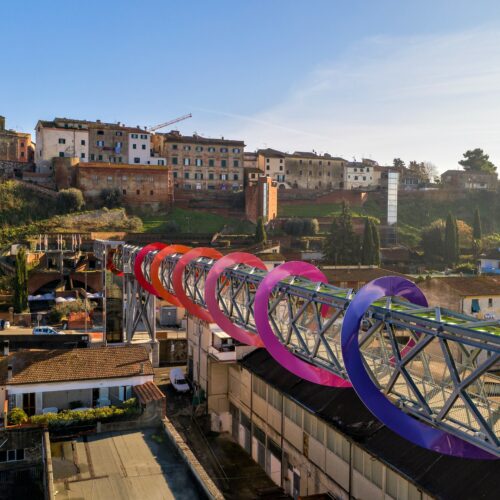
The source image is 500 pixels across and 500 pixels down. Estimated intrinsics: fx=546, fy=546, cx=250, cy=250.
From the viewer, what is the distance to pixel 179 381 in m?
28.8

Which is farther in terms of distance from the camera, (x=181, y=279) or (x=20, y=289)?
(x=20, y=289)

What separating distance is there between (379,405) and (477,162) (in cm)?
10025

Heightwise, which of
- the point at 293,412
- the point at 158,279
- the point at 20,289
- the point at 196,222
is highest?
the point at 196,222

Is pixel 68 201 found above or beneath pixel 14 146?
beneath

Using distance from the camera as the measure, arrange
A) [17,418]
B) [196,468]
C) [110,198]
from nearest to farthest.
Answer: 1. [196,468]
2. [17,418]
3. [110,198]

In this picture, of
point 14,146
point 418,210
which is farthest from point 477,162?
point 14,146

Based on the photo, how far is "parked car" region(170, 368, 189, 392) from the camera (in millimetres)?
28172

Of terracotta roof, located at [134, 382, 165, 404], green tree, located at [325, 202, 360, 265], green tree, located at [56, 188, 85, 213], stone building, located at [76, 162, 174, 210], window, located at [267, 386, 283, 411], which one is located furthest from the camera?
stone building, located at [76, 162, 174, 210]

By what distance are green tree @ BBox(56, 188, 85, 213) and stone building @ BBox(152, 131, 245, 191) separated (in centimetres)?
1552

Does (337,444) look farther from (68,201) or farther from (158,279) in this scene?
(68,201)

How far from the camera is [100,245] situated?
112 ft

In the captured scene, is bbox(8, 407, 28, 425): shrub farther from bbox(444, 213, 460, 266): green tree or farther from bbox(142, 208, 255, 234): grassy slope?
bbox(444, 213, 460, 266): green tree

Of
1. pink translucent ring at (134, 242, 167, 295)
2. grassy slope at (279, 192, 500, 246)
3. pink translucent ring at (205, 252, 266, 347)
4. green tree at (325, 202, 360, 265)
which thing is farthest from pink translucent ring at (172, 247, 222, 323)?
Result: grassy slope at (279, 192, 500, 246)

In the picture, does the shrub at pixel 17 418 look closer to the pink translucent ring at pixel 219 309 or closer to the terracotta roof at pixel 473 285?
the pink translucent ring at pixel 219 309
